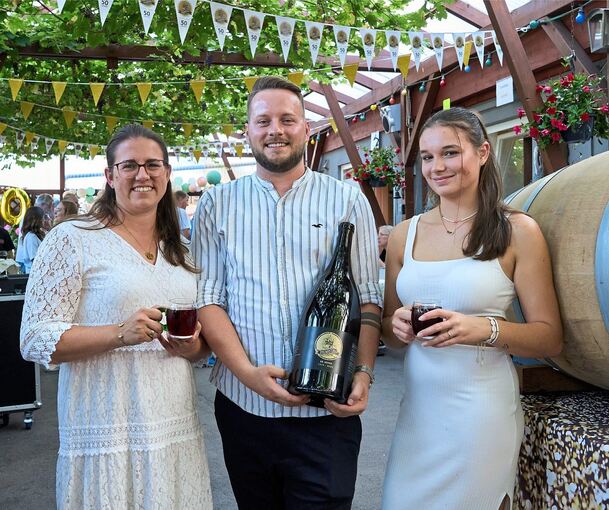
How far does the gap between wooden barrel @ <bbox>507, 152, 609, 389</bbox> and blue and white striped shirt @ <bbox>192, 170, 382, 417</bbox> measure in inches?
19.9

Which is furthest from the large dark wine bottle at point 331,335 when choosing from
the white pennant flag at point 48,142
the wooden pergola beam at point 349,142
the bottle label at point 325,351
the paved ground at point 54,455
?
the white pennant flag at point 48,142

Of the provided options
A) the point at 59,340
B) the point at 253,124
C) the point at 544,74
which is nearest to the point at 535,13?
the point at 544,74

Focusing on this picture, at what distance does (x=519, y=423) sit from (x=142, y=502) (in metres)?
0.98

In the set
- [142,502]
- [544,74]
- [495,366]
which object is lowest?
[142,502]

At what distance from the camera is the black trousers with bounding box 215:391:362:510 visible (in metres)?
1.64

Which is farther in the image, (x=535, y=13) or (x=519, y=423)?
(x=535, y=13)

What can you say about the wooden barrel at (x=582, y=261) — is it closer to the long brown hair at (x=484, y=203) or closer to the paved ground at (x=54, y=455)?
the long brown hair at (x=484, y=203)

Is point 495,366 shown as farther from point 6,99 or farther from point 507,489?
point 6,99

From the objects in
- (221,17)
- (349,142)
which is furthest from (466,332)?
(349,142)

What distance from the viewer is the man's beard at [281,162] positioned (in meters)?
1.74

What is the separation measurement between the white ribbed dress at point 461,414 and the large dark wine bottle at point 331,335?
20 centimetres

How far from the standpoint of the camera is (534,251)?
147 centimetres

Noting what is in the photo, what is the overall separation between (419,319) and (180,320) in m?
0.58

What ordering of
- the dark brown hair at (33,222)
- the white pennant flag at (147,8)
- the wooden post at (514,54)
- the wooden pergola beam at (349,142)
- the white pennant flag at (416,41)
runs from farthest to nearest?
1. the wooden pergola beam at (349,142)
2. the dark brown hair at (33,222)
3. the white pennant flag at (416,41)
4. the wooden post at (514,54)
5. the white pennant flag at (147,8)
